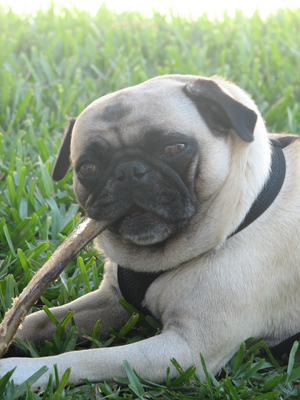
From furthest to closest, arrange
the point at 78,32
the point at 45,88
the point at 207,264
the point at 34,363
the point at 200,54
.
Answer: the point at 78,32 → the point at 200,54 → the point at 45,88 → the point at 207,264 → the point at 34,363

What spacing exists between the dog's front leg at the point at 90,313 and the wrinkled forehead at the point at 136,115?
0.78 m

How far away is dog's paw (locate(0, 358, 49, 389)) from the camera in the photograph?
1968 millimetres

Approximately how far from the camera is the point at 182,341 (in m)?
2.03

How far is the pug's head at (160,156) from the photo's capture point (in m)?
2.10

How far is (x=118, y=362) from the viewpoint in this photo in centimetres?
200

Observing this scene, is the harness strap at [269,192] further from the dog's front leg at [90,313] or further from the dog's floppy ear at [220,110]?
the dog's front leg at [90,313]

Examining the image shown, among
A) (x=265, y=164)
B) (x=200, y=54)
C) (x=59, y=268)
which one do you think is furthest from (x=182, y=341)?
(x=200, y=54)

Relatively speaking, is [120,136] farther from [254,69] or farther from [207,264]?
[254,69]

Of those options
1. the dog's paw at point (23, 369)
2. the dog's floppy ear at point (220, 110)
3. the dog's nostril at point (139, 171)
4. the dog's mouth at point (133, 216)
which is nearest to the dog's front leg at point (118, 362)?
the dog's paw at point (23, 369)

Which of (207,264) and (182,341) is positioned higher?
(207,264)

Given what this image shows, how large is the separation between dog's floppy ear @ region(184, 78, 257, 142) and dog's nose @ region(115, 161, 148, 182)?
15.3 inches

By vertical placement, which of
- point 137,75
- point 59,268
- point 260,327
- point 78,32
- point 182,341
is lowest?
point 260,327

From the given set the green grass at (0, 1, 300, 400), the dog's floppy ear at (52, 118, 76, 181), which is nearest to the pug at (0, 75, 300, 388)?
the green grass at (0, 1, 300, 400)

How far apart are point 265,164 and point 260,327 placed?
78cm
